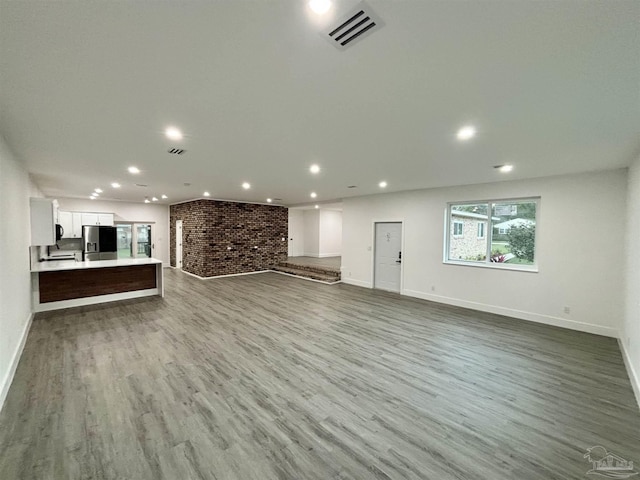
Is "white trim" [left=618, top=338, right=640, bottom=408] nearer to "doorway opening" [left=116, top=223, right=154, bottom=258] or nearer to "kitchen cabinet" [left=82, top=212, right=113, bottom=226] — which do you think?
"kitchen cabinet" [left=82, top=212, right=113, bottom=226]

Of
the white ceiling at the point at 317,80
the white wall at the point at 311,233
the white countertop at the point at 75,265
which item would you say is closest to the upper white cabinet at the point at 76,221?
the white countertop at the point at 75,265

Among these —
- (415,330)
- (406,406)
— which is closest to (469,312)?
(415,330)

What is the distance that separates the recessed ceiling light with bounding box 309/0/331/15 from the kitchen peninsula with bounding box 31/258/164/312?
21.2 feet

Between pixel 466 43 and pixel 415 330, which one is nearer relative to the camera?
pixel 466 43

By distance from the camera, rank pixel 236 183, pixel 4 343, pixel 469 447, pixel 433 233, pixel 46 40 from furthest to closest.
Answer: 1. pixel 433 233
2. pixel 236 183
3. pixel 4 343
4. pixel 469 447
5. pixel 46 40

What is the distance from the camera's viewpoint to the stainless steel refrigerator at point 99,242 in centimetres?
818

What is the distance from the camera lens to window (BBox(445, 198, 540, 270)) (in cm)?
524

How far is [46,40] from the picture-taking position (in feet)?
4.84

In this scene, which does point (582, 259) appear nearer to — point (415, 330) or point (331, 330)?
point (415, 330)

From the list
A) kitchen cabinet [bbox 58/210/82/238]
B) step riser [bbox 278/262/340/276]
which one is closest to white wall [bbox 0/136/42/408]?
kitchen cabinet [bbox 58/210/82/238]

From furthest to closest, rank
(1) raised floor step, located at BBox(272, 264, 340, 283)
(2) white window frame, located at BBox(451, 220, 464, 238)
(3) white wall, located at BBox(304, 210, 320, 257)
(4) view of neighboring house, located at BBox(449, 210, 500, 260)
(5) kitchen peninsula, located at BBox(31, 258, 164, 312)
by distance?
(3) white wall, located at BBox(304, 210, 320, 257)
(1) raised floor step, located at BBox(272, 264, 340, 283)
(2) white window frame, located at BBox(451, 220, 464, 238)
(4) view of neighboring house, located at BBox(449, 210, 500, 260)
(5) kitchen peninsula, located at BBox(31, 258, 164, 312)

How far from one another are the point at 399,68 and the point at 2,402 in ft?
14.4

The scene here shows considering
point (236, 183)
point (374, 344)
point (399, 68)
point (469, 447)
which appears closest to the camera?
point (399, 68)

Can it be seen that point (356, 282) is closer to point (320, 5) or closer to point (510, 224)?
point (510, 224)
